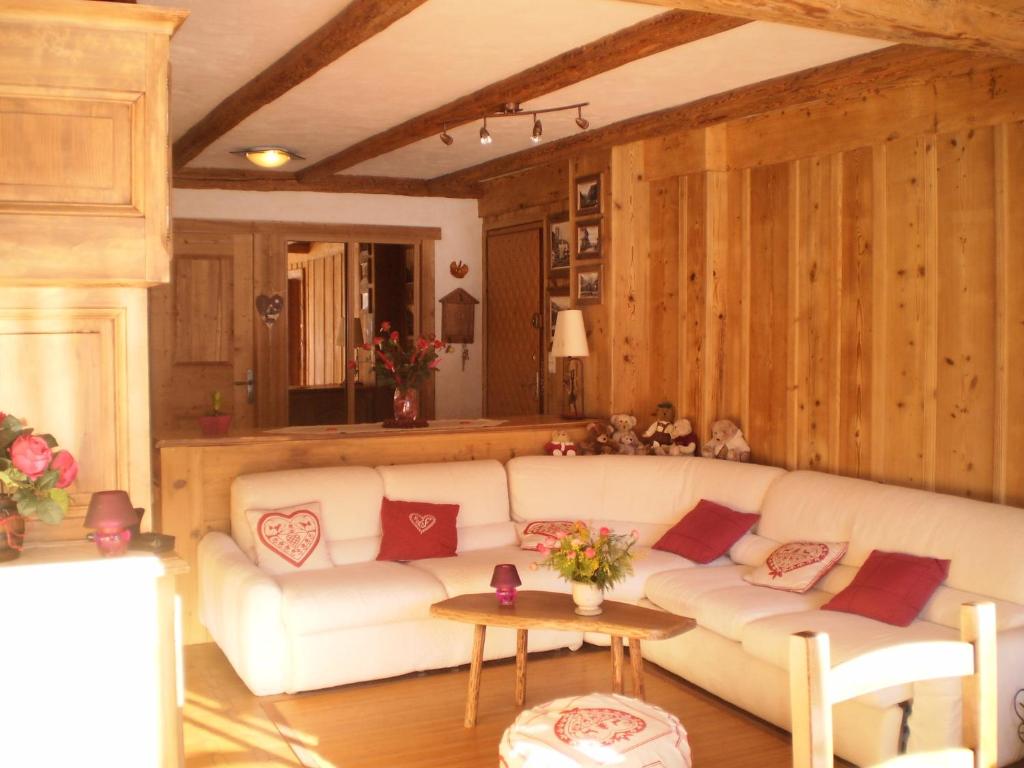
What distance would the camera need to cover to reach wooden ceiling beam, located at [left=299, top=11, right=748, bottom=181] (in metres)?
4.03

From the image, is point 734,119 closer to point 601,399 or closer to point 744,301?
point 744,301

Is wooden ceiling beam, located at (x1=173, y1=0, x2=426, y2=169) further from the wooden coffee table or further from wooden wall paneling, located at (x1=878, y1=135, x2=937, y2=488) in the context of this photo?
wooden wall paneling, located at (x1=878, y1=135, x2=937, y2=488)

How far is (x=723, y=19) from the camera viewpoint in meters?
3.91

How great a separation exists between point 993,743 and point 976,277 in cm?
308

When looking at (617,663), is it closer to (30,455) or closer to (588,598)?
(588,598)

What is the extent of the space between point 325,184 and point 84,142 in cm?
545

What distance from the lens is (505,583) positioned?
4160 millimetres

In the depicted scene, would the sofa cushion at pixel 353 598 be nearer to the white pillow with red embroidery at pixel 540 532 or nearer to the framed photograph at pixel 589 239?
the white pillow with red embroidery at pixel 540 532

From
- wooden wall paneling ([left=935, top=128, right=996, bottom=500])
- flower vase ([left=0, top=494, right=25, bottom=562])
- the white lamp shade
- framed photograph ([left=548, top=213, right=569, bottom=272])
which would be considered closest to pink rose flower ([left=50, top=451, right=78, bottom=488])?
flower vase ([left=0, top=494, right=25, bottom=562])

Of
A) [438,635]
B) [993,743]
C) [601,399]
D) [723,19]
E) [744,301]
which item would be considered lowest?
[438,635]

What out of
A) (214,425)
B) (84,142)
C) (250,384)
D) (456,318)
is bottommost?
(214,425)

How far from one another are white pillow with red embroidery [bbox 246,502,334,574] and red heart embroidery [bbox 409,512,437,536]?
44 cm

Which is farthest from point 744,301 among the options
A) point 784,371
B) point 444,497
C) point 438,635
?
point 438,635

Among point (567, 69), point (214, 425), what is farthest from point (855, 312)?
point (214, 425)
